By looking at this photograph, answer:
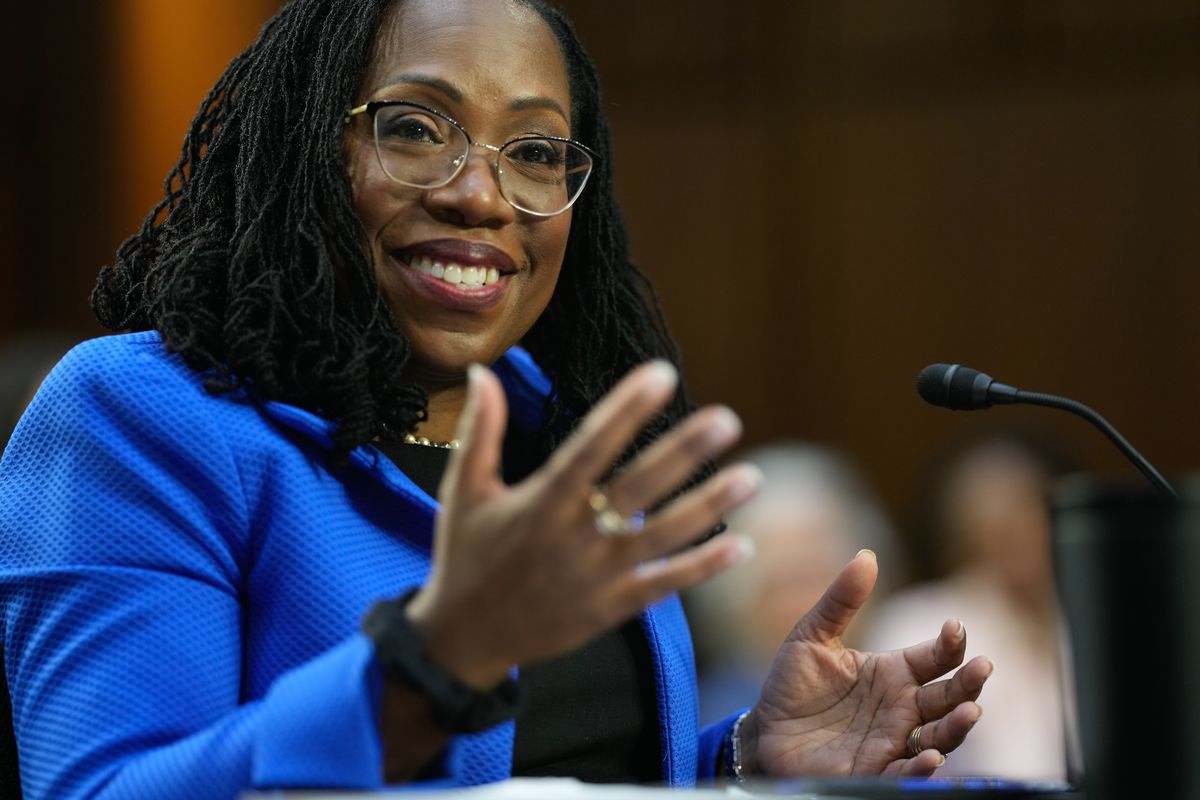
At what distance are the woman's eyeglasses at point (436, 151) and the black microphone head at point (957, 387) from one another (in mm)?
483

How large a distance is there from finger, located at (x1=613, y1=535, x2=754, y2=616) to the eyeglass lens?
2.28 ft

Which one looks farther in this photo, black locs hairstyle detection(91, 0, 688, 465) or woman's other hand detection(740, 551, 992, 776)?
woman's other hand detection(740, 551, 992, 776)

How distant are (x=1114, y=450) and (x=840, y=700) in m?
2.57

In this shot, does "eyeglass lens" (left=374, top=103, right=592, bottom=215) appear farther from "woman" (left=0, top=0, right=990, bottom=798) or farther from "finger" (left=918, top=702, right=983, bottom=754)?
"finger" (left=918, top=702, right=983, bottom=754)

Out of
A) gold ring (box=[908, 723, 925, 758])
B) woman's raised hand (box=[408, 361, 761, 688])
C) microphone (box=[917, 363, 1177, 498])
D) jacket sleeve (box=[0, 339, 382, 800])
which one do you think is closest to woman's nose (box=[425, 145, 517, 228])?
jacket sleeve (box=[0, 339, 382, 800])

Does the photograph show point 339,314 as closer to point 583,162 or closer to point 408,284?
point 408,284

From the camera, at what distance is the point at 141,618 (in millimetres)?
1200

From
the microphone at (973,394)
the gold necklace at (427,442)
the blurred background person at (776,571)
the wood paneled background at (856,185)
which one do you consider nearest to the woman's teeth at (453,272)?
the gold necklace at (427,442)

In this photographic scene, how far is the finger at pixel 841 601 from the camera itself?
153 cm

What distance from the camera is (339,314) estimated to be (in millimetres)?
1509

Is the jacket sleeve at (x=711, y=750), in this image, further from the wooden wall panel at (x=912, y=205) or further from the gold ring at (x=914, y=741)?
the wooden wall panel at (x=912, y=205)

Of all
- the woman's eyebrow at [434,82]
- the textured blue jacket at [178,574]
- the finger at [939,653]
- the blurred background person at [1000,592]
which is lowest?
the blurred background person at [1000,592]

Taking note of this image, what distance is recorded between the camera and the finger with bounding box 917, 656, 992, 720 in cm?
149

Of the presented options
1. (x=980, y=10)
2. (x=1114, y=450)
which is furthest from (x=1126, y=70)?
(x=1114, y=450)
